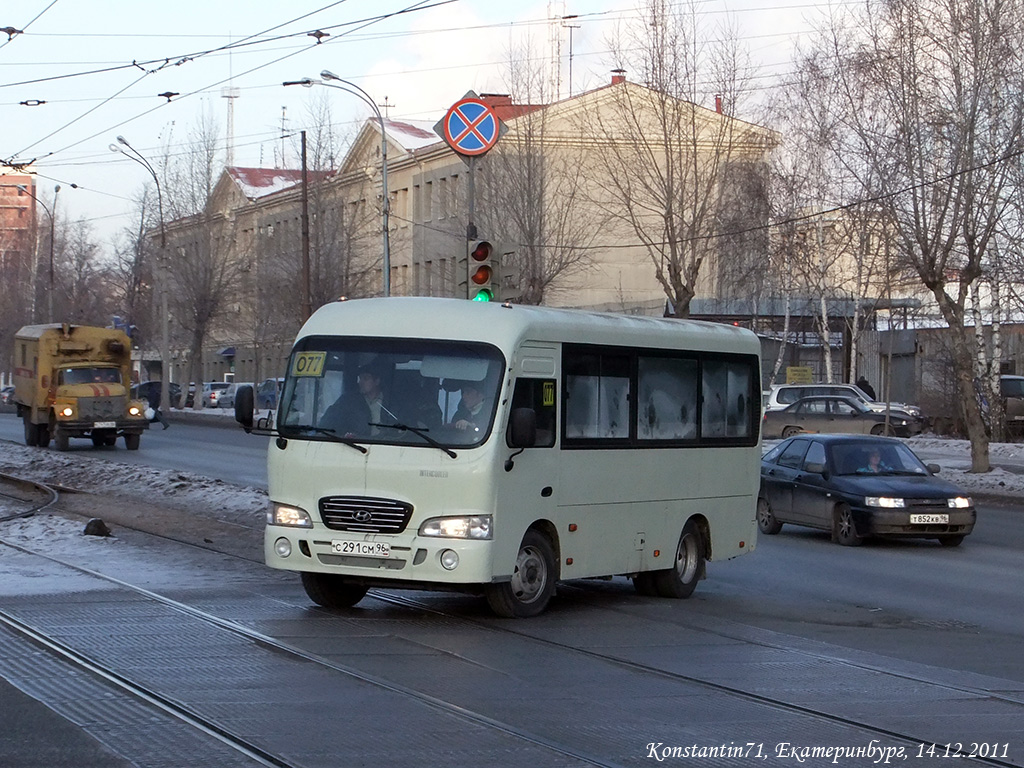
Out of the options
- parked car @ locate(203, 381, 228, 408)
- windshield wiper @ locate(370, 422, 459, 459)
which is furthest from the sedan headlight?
parked car @ locate(203, 381, 228, 408)

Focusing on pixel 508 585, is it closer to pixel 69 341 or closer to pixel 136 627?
pixel 136 627

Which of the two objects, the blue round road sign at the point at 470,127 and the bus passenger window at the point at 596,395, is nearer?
the bus passenger window at the point at 596,395

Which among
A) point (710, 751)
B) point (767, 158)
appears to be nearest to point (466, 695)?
point (710, 751)

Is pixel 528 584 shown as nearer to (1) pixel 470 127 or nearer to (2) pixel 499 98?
(1) pixel 470 127

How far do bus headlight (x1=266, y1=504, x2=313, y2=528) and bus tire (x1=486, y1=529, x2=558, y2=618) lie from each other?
4.68ft

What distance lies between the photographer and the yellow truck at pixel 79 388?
34.8 metres

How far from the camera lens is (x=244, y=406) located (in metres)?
10.9

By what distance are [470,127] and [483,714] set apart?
37.3ft

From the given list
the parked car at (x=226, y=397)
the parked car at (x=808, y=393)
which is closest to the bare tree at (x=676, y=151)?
the parked car at (x=808, y=393)

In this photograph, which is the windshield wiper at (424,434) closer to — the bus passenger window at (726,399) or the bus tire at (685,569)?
the bus tire at (685,569)

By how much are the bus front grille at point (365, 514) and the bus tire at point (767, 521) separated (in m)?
10.0

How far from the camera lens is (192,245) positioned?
6631 centimetres

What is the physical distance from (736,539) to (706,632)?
9.23 ft

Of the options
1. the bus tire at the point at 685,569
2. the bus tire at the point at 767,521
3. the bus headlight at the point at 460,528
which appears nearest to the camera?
the bus headlight at the point at 460,528
